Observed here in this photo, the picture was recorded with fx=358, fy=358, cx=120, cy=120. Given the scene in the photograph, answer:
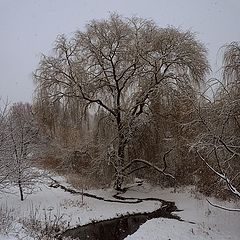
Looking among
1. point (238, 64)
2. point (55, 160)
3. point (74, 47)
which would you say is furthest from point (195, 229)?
point (55, 160)

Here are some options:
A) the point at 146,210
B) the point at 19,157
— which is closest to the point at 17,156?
the point at 19,157

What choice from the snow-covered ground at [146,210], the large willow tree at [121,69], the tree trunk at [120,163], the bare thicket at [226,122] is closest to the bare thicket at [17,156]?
the snow-covered ground at [146,210]

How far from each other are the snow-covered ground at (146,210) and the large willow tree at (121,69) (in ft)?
4.66

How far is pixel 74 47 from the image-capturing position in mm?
16359

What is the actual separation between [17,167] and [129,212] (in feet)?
14.9

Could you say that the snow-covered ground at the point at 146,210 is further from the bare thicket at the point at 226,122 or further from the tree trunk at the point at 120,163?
the bare thicket at the point at 226,122

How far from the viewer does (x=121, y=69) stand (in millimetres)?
16281

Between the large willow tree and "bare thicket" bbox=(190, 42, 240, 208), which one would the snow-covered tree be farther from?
"bare thicket" bbox=(190, 42, 240, 208)

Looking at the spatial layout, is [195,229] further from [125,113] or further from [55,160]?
[55,160]

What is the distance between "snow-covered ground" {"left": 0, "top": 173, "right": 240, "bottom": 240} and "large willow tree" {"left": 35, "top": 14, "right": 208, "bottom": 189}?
1421 mm

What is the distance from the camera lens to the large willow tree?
15.8 m

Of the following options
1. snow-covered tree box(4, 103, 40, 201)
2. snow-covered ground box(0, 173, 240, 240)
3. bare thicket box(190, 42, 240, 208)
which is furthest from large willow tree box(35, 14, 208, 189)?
bare thicket box(190, 42, 240, 208)

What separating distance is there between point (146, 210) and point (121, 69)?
250 inches

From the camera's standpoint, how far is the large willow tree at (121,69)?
1575 cm
